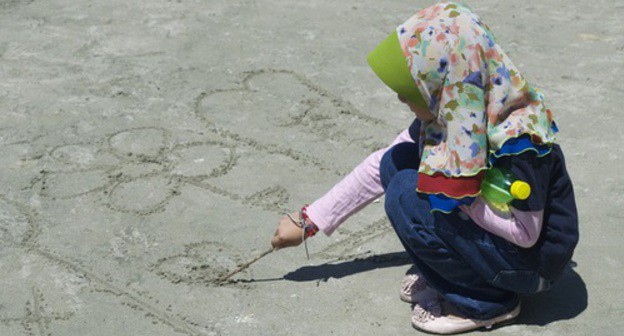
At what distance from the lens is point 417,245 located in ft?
9.64

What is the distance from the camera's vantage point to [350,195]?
10.5 ft

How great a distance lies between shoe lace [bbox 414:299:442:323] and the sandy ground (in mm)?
57

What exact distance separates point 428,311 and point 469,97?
2.53ft

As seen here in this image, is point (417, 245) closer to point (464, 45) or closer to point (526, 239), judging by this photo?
point (526, 239)

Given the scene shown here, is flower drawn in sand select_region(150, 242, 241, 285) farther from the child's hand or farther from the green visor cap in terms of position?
the green visor cap

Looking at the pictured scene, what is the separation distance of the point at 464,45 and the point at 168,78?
253cm

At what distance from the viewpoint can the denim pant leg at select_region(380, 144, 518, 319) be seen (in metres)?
2.90

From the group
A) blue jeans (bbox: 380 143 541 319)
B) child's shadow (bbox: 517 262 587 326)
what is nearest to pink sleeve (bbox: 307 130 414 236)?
blue jeans (bbox: 380 143 541 319)

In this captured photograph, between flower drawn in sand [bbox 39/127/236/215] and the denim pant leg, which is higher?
the denim pant leg

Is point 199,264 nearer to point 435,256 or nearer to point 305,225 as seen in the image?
point 305,225

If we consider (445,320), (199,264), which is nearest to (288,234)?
(199,264)

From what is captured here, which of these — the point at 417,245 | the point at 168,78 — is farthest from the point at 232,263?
the point at 168,78

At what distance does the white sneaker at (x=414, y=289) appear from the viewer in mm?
3158

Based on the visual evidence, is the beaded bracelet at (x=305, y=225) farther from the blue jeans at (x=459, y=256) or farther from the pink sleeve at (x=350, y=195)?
the blue jeans at (x=459, y=256)
